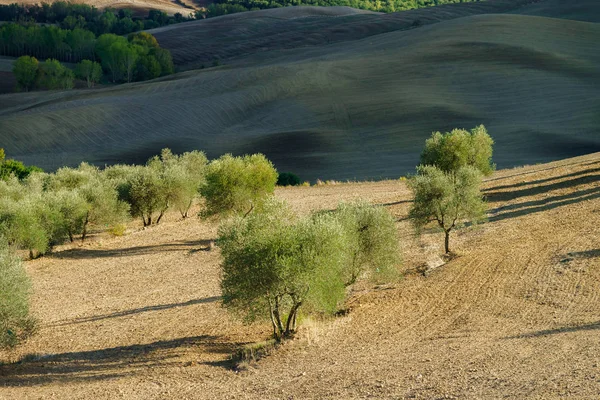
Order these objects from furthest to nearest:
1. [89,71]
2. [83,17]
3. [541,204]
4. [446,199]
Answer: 1. [83,17]
2. [89,71]
3. [541,204]
4. [446,199]

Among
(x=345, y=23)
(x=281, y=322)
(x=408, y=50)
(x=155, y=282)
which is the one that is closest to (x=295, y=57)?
(x=408, y=50)

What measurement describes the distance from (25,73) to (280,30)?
5028 centimetres

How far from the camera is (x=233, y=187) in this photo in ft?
132

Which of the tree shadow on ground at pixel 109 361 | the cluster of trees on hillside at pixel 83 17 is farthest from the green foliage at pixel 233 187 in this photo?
the cluster of trees on hillside at pixel 83 17

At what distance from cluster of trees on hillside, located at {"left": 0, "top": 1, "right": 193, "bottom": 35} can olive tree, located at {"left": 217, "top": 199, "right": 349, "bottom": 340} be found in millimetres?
164704

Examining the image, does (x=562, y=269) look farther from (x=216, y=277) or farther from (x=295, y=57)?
(x=295, y=57)

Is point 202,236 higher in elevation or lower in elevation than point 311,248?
lower

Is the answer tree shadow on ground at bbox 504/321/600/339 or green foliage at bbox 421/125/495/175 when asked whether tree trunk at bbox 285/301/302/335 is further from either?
green foliage at bbox 421/125/495/175

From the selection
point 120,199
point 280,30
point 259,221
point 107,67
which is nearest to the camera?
point 259,221

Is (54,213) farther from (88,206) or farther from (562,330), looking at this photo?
→ (562,330)

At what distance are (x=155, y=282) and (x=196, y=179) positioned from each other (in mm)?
17532

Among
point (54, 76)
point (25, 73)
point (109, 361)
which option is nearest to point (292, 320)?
point (109, 361)

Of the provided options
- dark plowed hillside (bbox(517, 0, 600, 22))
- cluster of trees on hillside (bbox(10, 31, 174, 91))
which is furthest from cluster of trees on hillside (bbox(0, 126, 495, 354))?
dark plowed hillside (bbox(517, 0, 600, 22))

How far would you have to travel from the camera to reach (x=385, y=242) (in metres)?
27.3
